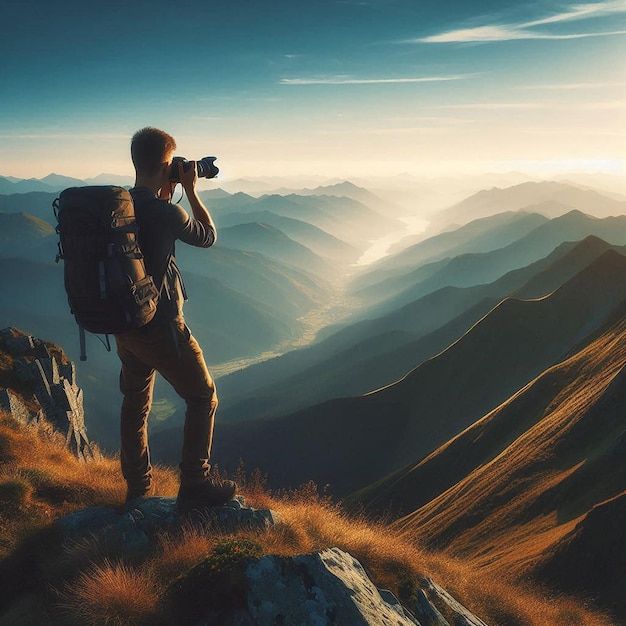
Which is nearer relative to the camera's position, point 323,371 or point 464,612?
point 464,612

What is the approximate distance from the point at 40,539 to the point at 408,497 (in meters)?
53.4

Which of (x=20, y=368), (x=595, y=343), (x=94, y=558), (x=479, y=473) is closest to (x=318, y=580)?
(x=94, y=558)

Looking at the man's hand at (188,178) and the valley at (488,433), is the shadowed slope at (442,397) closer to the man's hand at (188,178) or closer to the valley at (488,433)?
the valley at (488,433)

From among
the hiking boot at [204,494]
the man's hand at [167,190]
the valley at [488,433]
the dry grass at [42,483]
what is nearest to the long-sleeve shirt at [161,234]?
the man's hand at [167,190]

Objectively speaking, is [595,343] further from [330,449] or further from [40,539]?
[40,539]

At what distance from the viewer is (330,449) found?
303ft

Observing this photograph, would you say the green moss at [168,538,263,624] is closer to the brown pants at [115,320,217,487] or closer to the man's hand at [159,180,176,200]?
the brown pants at [115,320,217,487]

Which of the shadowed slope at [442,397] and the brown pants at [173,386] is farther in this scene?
the shadowed slope at [442,397]

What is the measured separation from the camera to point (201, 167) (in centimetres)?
711

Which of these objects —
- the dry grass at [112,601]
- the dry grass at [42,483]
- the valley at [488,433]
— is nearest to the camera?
the dry grass at [112,601]

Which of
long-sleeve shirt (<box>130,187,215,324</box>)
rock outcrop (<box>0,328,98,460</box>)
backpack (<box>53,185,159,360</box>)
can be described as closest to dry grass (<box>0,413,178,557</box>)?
backpack (<box>53,185,159,360</box>)

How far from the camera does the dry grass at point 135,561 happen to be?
5246mm

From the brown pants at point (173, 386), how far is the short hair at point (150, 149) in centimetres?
222

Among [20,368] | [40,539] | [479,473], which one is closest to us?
[40,539]
